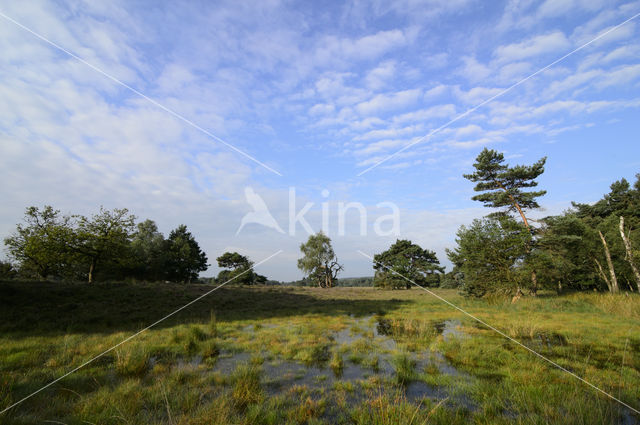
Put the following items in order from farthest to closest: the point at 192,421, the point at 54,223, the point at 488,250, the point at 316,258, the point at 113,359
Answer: the point at 316,258 < the point at 54,223 < the point at 488,250 < the point at 113,359 < the point at 192,421

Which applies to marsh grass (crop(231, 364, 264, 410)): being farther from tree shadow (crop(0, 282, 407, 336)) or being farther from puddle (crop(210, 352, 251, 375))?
tree shadow (crop(0, 282, 407, 336))

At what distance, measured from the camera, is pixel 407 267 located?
60.0m

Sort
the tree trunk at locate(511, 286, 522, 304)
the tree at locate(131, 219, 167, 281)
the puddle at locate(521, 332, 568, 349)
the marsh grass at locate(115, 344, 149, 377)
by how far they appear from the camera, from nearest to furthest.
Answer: the marsh grass at locate(115, 344, 149, 377) < the puddle at locate(521, 332, 568, 349) < the tree trunk at locate(511, 286, 522, 304) < the tree at locate(131, 219, 167, 281)

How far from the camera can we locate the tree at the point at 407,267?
191ft

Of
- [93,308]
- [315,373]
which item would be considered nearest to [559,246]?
[315,373]

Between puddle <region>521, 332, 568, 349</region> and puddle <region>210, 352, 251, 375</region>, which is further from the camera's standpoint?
puddle <region>521, 332, 568, 349</region>

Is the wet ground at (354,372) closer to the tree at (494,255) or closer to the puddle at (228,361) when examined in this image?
the puddle at (228,361)

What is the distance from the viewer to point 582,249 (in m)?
27.9

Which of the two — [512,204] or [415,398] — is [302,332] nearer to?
[415,398]

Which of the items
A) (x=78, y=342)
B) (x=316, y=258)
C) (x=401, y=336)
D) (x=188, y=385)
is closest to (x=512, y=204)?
(x=401, y=336)

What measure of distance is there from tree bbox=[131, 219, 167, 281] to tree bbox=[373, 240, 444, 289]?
46188mm

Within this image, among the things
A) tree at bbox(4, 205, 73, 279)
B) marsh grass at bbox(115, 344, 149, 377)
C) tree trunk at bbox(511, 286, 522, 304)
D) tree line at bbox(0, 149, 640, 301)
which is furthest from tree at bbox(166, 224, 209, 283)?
tree trunk at bbox(511, 286, 522, 304)

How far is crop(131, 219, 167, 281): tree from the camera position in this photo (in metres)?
49.5

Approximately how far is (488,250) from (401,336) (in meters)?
16.3
